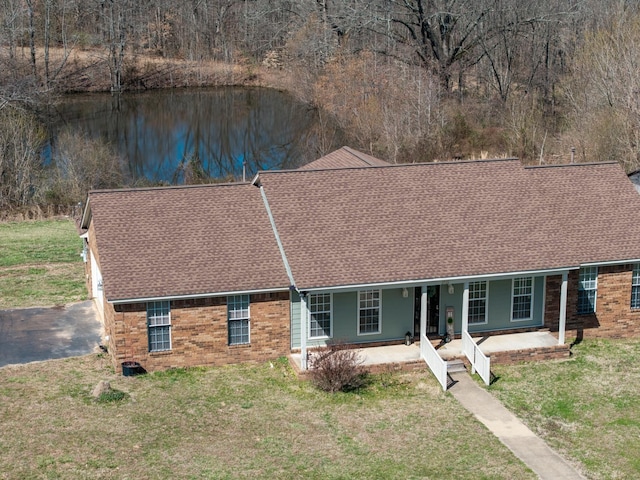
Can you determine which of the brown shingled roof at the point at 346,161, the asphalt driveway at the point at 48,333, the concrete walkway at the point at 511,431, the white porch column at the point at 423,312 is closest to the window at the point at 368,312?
the white porch column at the point at 423,312

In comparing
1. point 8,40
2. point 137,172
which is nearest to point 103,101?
point 8,40

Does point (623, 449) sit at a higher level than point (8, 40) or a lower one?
lower

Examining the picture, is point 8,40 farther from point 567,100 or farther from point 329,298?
point 329,298

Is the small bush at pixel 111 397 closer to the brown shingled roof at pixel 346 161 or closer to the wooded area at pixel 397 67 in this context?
the brown shingled roof at pixel 346 161

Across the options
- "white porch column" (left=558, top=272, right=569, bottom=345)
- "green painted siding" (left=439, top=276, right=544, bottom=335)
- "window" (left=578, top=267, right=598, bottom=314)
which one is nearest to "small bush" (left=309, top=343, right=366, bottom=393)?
"green painted siding" (left=439, top=276, right=544, bottom=335)

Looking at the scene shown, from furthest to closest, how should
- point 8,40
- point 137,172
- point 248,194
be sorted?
point 8,40, point 137,172, point 248,194

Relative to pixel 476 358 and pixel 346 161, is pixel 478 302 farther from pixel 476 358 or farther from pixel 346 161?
pixel 346 161
